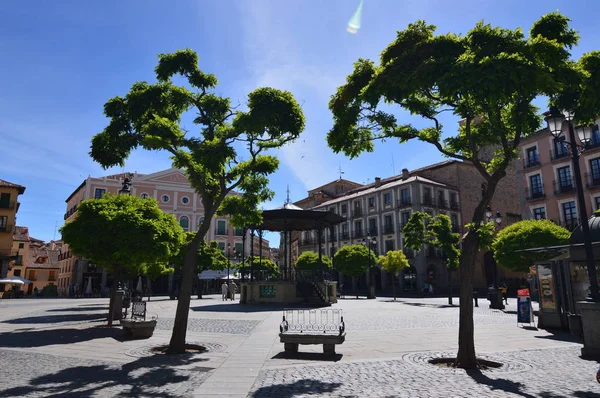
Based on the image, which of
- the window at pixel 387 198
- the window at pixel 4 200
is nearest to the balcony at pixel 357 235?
the window at pixel 387 198

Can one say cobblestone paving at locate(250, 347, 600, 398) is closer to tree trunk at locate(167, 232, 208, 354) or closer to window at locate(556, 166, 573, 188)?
tree trunk at locate(167, 232, 208, 354)

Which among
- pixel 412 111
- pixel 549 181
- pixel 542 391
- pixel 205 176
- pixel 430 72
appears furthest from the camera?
pixel 549 181

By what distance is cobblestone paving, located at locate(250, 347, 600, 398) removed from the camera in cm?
577

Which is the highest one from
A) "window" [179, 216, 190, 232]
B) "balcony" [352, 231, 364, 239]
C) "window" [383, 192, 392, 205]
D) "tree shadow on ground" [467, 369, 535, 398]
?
"window" [383, 192, 392, 205]

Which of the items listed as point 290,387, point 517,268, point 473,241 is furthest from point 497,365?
point 517,268

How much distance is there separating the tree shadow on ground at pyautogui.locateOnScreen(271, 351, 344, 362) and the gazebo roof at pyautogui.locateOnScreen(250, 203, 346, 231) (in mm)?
15848

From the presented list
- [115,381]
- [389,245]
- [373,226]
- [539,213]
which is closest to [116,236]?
[115,381]

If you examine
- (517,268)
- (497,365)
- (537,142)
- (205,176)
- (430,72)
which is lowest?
(497,365)

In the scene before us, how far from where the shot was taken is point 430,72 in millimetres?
6938

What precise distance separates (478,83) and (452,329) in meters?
9.41

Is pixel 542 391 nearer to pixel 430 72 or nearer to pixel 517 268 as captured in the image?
pixel 430 72

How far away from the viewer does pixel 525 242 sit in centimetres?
2191

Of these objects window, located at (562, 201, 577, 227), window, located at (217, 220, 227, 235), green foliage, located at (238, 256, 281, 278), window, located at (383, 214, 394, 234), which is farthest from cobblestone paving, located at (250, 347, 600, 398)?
window, located at (217, 220, 227, 235)

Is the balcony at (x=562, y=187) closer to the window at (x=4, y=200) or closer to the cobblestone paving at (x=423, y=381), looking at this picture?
the cobblestone paving at (x=423, y=381)
